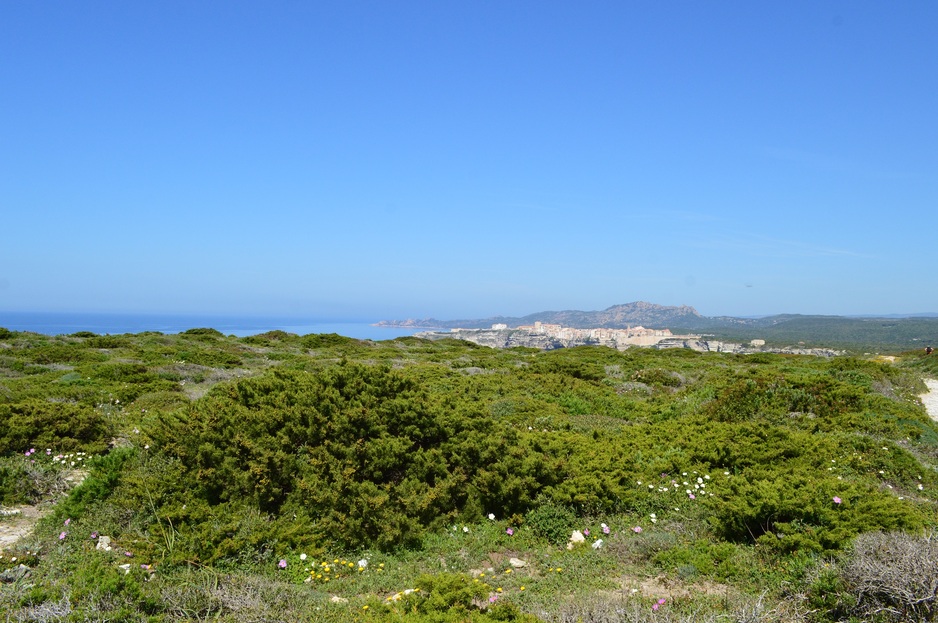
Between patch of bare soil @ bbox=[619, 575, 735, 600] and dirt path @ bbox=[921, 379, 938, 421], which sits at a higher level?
patch of bare soil @ bbox=[619, 575, 735, 600]

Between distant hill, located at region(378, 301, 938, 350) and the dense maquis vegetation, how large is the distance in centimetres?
6454

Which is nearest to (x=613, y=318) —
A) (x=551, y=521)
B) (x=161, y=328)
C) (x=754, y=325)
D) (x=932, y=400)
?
(x=754, y=325)

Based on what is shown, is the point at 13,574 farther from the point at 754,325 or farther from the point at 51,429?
the point at 754,325

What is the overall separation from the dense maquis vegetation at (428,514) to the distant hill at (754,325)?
64.5 meters

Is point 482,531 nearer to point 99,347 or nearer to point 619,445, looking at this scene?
point 619,445

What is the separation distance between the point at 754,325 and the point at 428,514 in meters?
159

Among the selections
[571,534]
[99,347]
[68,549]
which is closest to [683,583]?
[571,534]

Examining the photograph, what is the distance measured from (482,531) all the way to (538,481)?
3.48 feet

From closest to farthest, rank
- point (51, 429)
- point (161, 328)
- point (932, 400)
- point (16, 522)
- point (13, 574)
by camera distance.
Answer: point (13, 574) → point (16, 522) → point (51, 429) → point (932, 400) → point (161, 328)

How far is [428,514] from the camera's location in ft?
19.5

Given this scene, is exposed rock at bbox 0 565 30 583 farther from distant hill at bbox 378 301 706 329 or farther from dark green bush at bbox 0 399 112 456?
distant hill at bbox 378 301 706 329

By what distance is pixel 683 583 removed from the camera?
482 cm

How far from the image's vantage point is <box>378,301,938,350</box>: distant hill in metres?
85.6

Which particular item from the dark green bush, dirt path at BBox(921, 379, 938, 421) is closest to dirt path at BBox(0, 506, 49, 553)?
the dark green bush
